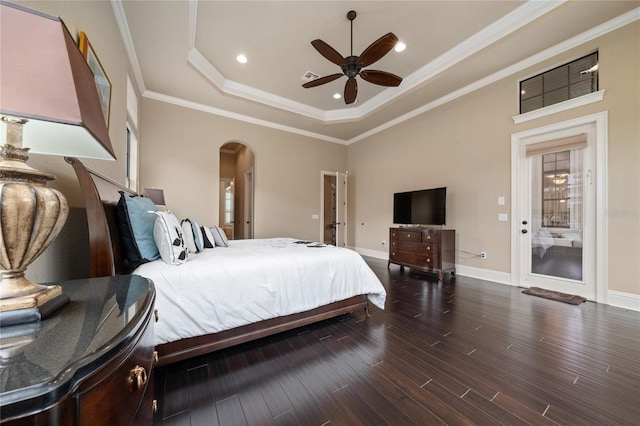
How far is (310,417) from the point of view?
132cm

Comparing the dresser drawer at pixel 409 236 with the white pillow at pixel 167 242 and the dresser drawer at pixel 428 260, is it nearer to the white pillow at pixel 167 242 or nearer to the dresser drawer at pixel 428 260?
the dresser drawer at pixel 428 260

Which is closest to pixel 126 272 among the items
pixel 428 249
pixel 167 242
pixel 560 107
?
pixel 167 242

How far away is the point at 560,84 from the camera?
328 cm

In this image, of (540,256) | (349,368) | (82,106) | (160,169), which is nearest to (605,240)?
(540,256)

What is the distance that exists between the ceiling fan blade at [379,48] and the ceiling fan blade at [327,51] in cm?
26

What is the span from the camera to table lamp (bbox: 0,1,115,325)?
58cm

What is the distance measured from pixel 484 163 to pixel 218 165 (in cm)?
479

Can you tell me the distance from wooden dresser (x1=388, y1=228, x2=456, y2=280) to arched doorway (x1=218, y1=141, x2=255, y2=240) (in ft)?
11.6

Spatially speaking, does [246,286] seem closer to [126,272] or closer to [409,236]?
[126,272]

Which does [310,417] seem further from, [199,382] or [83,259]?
[83,259]

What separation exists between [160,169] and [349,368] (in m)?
4.42

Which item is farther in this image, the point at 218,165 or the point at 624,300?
the point at 218,165

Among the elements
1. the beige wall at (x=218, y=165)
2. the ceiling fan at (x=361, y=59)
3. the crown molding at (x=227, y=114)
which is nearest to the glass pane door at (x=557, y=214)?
the ceiling fan at (x=361, y=59)

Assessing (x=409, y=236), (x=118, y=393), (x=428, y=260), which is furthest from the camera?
(x=409, y=236)
